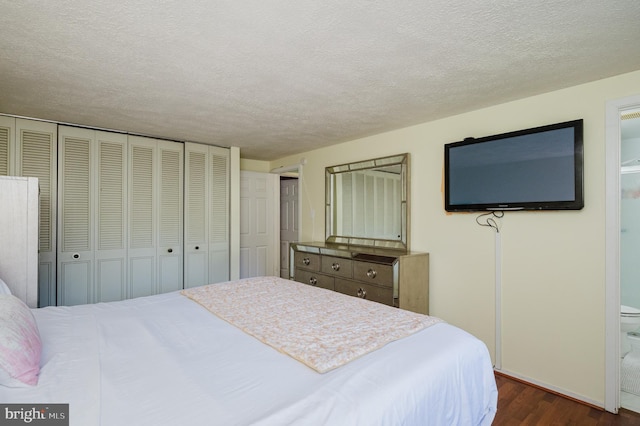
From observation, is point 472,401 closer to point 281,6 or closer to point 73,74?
point 281,6

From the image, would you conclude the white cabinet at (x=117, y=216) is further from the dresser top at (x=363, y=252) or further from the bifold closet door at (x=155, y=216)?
the dresser top at (x=363, y=252)

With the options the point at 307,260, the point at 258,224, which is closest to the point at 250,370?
the point at 307,260

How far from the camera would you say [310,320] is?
1.75 metres

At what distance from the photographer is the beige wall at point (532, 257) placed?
2.21 m

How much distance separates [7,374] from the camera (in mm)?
1078

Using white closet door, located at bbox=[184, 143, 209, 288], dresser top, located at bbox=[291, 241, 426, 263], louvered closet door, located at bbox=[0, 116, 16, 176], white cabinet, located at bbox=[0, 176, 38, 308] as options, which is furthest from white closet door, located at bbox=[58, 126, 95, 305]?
dresser top, located at bbox=[291, 241, 426, 263]

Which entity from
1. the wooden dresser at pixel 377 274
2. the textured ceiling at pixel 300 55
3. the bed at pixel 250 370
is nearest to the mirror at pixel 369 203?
the wooden dresser at pixel 377 274

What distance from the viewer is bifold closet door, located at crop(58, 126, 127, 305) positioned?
10.7 ft

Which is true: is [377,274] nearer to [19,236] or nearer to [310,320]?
[310,320]

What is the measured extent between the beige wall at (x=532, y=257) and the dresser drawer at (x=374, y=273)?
1.79 feet

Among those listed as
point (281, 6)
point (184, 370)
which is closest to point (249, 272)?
point (184, 370)

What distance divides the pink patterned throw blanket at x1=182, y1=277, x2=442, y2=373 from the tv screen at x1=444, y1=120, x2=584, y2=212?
136 cm

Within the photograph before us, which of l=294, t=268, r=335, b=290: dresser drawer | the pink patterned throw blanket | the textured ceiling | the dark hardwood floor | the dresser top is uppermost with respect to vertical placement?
the textured ceiling

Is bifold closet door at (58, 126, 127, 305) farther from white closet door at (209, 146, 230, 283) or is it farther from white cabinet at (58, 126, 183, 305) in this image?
white closet door at (209, 146, 230, 283)
